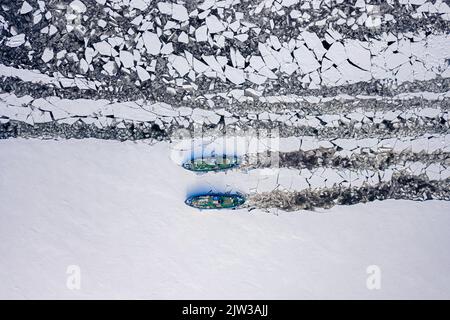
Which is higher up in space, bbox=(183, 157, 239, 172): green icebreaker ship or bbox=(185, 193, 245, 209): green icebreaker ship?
bbox=(183, 157, 239, 172): green icebreaker ship

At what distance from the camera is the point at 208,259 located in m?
2.42

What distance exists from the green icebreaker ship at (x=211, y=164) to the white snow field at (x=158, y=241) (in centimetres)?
4

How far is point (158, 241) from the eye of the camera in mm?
2422

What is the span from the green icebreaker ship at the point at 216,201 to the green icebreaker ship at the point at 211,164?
0.12 metres

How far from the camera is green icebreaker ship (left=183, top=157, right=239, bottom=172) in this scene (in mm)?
2412

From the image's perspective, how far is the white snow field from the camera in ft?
7.93

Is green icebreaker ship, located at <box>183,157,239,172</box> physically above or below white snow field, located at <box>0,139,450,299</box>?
above

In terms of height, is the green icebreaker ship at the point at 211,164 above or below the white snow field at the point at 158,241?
above

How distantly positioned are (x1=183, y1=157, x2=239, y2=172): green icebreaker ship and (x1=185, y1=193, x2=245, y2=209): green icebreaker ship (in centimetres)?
12

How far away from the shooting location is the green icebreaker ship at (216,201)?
7.88ft

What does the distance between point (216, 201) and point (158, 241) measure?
1.07ft

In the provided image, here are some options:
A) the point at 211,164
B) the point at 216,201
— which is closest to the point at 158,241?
the point at 216,201

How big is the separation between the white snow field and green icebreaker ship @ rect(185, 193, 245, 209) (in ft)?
0.11

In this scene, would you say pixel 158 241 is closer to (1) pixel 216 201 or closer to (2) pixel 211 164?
(1) pixel 216 201
